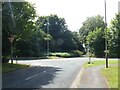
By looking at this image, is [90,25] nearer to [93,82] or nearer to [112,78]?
[112,78]

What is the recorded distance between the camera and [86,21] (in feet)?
517

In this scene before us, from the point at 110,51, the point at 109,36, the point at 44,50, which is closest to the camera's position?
the point at 110,51

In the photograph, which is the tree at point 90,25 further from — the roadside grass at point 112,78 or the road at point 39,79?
the roadside grass at point 112,78

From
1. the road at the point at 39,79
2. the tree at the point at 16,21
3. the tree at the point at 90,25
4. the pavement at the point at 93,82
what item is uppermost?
the tree at the point at 90,25

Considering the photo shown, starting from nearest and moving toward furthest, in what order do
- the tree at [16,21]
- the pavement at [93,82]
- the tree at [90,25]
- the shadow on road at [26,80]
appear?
the pavement at [93,82]
the shadow on road at [26,80]
the tree at [16,21]
the tree at [90,25]

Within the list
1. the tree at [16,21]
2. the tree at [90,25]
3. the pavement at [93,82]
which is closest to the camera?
the pavement at [93,82]

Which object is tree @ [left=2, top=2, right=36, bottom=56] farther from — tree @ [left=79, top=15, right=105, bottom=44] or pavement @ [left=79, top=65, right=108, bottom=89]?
tree @ [left=79, top=15, right=105, bottom=44]

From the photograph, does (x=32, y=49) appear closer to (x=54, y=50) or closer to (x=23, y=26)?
(x=54, y=50)

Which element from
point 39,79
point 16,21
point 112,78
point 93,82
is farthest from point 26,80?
point 16,21

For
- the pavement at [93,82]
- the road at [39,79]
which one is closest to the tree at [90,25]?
the road at [39,79]

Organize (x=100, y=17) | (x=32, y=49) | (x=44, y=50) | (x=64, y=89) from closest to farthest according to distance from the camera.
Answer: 1. (x=64, y=89)
2. (x=32, y=49)
3. (x=44, y=50)
4. (x=100, y=17)

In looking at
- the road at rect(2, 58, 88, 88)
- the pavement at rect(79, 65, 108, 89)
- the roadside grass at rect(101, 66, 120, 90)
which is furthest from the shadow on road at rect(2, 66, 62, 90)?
the roadside grass at rect(101, 66, 120, 90)

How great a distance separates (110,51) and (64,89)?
16.9m

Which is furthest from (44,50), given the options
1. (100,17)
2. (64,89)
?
(64,89)
